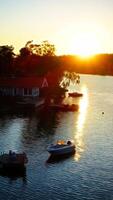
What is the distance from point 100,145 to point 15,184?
2699 centimetres

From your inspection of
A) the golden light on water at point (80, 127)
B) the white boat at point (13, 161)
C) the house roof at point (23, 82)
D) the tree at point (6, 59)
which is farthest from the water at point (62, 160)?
the tree at point (6, 59)

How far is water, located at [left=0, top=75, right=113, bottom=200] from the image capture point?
196ft

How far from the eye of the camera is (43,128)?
100m

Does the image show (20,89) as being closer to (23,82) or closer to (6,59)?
(23,82)

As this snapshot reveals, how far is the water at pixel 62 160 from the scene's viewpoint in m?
59.8

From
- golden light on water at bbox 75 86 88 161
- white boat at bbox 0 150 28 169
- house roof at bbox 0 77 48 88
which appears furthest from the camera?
house roof at bbox 0 77 48 88

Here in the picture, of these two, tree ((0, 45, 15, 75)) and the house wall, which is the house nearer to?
the house wall

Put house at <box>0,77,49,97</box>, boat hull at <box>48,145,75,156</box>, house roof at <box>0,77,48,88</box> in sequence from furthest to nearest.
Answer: house roof at <box>0,77,48,88</box> < house at <box>0,77,49,97</box> < boat hull at <box>48,145,75,156</box>

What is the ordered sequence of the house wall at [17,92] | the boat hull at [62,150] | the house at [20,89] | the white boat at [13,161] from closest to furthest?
the white boat at [13,161] < the boat hull at [62,150] < the house at [20,89] < the house wall at [17,92]

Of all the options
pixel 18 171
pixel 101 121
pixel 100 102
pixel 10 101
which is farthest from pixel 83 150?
pixel 100 102

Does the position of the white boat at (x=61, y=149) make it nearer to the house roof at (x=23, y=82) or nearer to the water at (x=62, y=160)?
the water at (x=62, y=160)

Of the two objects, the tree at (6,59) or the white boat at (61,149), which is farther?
the tree at (6,59)

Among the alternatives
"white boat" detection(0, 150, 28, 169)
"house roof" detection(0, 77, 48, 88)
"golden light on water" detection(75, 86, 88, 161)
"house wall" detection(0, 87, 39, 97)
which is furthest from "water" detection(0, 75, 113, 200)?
"house roof" detection(0, 77, 48, 88)

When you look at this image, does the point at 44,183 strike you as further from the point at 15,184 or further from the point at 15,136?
the point at 15,136
